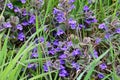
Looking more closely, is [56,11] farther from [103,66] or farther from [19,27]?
[103,66]

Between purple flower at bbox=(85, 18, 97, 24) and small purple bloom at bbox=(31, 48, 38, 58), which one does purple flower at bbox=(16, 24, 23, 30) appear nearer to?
small purple bloom at bbox=(31, 48, 38, 58)

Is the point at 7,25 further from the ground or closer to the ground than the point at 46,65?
further from the ground

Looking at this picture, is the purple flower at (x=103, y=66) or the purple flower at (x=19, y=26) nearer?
the purple flower at (x=103, y=66)

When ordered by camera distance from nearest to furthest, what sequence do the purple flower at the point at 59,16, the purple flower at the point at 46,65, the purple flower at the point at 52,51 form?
the purple flower at the point at 46,65 → the purple flower at the point at 52,51 → the purple flower at the point at 59,16

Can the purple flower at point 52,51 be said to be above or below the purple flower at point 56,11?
below

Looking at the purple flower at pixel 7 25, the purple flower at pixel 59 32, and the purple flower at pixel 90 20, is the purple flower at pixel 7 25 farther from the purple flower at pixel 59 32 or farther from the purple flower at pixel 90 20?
the purple flower at pixel 90 20

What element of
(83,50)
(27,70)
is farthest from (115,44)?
(27,70)

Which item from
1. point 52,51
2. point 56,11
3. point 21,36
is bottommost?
point 52,51

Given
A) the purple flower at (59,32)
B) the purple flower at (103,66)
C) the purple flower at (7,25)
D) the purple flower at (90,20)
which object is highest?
the purple flower at (7,25)

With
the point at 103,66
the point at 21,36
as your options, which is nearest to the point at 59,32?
the point at 21,36

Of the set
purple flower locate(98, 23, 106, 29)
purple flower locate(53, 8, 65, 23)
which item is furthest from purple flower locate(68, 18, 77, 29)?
purple flower locate(98, 23, 106, 29)

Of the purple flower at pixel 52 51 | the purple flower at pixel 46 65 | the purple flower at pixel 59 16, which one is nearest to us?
the purple flower at pixel 46 65

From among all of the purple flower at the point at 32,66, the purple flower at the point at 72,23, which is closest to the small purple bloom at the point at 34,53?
the purple flower at the point at 32,66

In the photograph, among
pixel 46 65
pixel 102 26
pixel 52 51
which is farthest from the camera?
pixel 102 26
